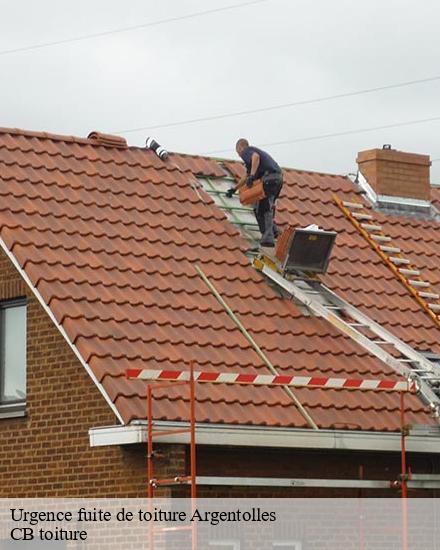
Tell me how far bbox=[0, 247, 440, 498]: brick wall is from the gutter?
0.31 metres

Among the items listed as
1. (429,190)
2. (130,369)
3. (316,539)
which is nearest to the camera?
(130,369)

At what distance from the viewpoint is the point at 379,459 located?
2069 centimetres

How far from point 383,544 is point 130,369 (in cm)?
405

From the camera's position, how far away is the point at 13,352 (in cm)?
2081

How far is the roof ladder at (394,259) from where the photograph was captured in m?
23.5

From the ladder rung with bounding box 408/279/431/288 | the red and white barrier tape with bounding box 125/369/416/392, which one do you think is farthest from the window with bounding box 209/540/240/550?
the ladder rung with bounding box 408/279/431/288

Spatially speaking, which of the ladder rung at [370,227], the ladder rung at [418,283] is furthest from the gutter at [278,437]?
the ladder rung at [370,227]

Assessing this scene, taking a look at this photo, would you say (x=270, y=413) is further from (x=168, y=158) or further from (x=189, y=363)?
(x=168, y=158)

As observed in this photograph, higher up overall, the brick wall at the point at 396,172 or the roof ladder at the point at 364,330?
the brick wall at the point at 396,172

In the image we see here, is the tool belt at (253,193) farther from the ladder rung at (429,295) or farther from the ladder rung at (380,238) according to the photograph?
the ladder rung at (429,295)

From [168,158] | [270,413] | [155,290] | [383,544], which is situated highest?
[168,158]

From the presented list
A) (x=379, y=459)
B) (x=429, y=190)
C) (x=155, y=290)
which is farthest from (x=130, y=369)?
(x=429, y=190)

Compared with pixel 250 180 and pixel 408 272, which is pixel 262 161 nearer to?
pixel 250 180

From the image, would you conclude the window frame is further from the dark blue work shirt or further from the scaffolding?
the dark blue work shirt
